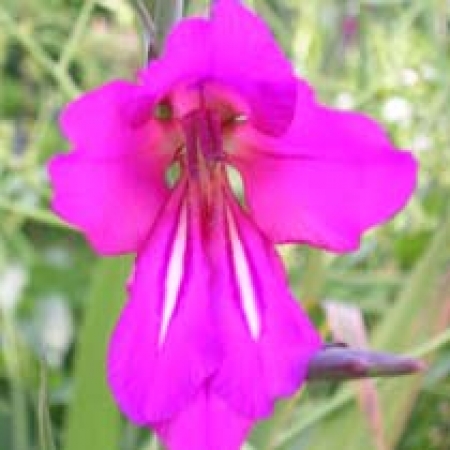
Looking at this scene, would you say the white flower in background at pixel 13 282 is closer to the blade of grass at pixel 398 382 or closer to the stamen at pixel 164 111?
the blade of grass at pixel 398 382

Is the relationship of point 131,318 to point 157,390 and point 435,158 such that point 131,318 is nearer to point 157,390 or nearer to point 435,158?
point 157,390

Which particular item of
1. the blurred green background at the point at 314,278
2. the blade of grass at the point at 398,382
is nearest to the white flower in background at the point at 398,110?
the blurred green background at the point at 314,278

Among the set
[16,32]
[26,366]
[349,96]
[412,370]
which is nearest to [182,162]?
[412,370]

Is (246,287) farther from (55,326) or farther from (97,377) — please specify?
(55,326)

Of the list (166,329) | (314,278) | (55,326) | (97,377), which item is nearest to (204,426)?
(166,329)

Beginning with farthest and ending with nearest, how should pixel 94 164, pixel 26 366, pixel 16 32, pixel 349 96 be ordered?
pixel 349 96 < pixel 26 366 < pixel 16 32 < pixel 94 164

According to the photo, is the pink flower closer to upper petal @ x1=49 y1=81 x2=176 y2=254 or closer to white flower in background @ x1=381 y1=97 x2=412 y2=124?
upper petal @ x1=49 y1=81 x2=176 y2=254
